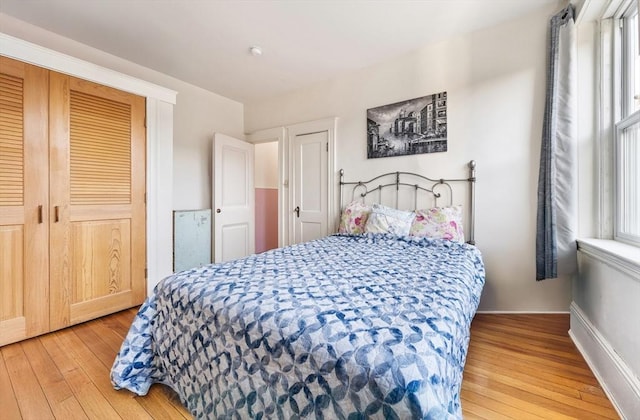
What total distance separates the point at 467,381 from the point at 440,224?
1.14 m

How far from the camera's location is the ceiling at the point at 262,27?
2.00 metres

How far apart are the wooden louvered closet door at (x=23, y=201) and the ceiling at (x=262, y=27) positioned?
2.05ft

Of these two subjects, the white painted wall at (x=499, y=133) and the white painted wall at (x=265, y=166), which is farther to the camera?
the white painted wall at (x=265, y=166)

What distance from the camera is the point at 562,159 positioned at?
1883mm

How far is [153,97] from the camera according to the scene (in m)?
2.57

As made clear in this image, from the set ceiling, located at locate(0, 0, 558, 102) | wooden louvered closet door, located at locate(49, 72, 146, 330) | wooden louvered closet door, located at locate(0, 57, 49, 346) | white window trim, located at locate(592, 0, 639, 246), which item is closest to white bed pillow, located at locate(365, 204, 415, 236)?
white window trim, located at locate(592, 0, 639, 246)

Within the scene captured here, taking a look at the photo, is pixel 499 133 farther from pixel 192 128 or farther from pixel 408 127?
pixel 192 128

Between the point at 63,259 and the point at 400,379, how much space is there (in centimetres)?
255

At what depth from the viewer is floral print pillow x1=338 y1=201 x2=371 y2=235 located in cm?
264

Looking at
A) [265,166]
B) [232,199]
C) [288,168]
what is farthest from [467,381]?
[265,166]

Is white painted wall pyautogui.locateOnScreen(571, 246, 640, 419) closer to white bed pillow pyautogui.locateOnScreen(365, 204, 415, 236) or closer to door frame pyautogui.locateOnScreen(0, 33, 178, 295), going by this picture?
white bed pillow pyautogui.locateOnScreen(365, 204, 415, 236)

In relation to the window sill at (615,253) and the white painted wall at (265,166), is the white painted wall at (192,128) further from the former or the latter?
the window sill at (615,253)

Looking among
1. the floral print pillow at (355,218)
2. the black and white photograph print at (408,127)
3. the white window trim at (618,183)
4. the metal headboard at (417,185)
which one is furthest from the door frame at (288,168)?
the white window trim at (618,183)

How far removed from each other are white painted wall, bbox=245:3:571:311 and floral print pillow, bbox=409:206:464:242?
0.80ft
